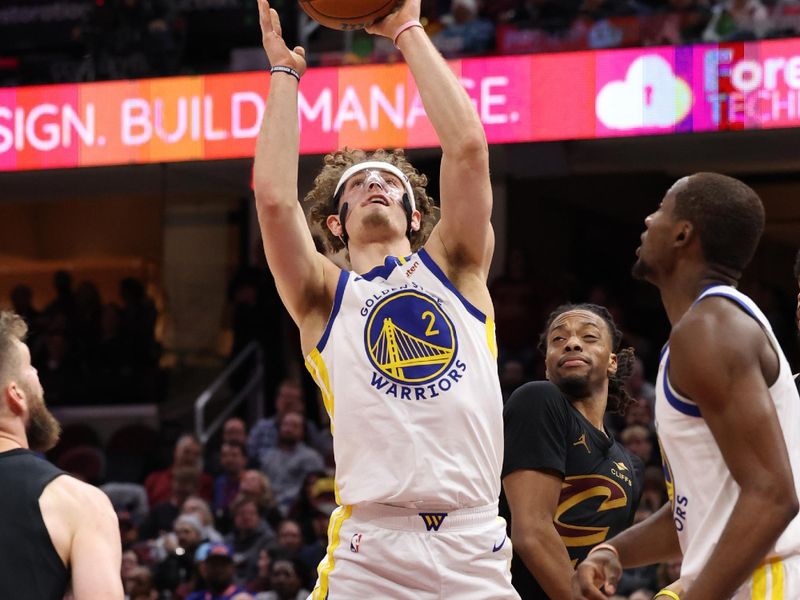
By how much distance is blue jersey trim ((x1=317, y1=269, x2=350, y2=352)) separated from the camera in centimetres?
389

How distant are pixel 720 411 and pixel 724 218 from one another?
46 centimetres

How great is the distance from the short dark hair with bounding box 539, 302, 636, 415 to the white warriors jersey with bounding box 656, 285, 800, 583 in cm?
189

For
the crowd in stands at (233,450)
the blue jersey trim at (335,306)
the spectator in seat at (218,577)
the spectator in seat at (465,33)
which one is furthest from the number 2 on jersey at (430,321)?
the spectator in seat at (465,33)

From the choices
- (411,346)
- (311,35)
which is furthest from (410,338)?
(311,35)

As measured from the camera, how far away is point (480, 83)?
11461 mm

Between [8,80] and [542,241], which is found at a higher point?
[8,80]

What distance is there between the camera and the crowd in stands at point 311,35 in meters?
11.4

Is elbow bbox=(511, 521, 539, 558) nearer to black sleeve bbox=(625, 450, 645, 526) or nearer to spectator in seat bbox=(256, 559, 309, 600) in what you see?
black sleeve bbox=(625, 450, 645, 526)

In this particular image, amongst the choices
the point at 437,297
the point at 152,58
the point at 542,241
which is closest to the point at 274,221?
the point at 437,297

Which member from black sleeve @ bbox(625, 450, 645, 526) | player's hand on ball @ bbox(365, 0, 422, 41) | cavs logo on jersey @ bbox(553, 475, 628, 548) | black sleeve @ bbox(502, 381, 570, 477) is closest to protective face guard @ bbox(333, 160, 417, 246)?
player's hand on ball @ bbox(365, 0, 422, 41)

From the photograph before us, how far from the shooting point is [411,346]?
3779 mm

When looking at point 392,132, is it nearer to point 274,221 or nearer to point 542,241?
point 542,241

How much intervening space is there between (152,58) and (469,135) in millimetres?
10070

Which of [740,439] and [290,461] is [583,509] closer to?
[740,439]
